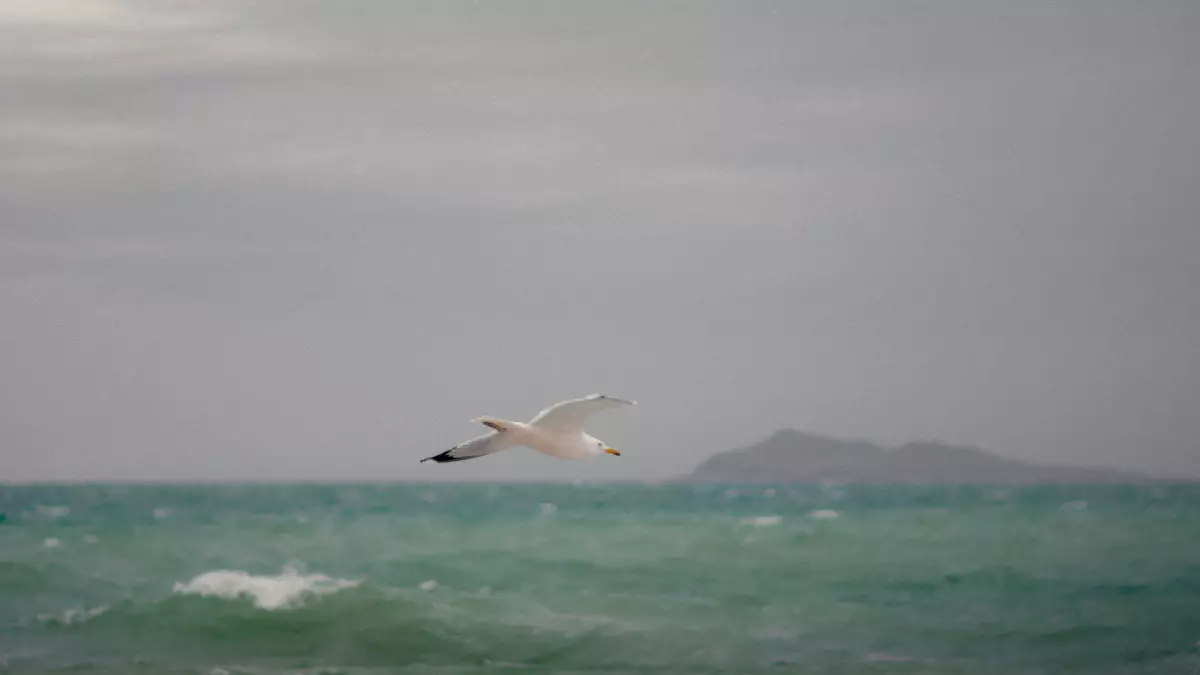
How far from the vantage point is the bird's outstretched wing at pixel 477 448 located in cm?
755

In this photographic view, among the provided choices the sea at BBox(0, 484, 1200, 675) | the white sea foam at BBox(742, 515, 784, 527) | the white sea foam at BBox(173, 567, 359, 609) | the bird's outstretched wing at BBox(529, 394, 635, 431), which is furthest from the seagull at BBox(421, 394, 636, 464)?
the white sea foam at BBox(742, 515, 784, 527)

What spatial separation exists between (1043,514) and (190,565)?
49.0ft

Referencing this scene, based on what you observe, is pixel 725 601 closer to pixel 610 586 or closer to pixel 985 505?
pixel 610 586

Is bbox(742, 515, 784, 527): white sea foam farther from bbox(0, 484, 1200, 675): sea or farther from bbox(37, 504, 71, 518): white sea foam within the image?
bbox(37, 504, 71, 518): white sea foam

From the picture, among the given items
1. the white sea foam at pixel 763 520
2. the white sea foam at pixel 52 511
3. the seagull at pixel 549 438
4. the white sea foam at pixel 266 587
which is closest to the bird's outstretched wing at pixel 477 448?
the seagull at pixel 549 438

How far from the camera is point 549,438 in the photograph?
7.50 m

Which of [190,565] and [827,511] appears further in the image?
[827,511]

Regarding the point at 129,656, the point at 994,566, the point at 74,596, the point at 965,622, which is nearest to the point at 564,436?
the point at 129,656

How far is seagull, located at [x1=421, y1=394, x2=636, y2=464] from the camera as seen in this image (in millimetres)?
7387

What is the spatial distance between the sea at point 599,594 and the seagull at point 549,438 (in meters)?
4.28

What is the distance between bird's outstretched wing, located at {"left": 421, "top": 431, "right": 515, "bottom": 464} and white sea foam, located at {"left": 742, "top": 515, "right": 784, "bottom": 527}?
1478 centimetres

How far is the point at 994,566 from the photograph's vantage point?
1672cm

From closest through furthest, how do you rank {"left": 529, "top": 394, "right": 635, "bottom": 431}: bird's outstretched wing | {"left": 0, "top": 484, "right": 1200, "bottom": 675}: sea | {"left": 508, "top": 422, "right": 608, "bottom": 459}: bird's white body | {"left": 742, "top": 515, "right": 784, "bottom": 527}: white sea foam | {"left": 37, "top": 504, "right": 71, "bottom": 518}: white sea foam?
{"left": 529, "top": 394, "right": 635, "bottom": 431}: bird's outstretched wing → {"left": 508, "top": 422, "right": 608, "bottom": 459}: bird's white body → {"left": 0, "top": 484, "right": 1200, "bottom": 675}: sea → {"left": 742, "top": 515, "right": 784, "bottom": 527}: white sea foam → {"left": 37, "top": 504, "right": 71, "bottom": 518}: white sea foam

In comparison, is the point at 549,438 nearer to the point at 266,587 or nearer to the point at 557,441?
the point at 557,441
